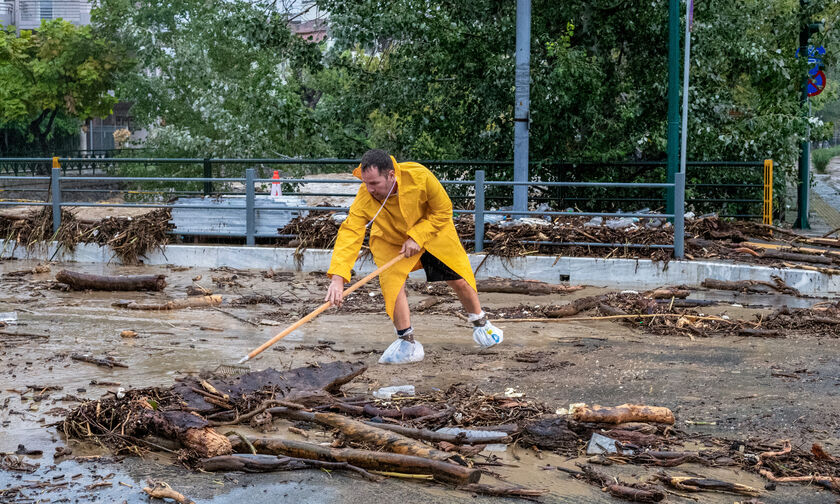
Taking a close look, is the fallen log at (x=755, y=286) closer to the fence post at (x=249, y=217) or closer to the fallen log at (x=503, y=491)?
the fence post at (x=249, y=217)

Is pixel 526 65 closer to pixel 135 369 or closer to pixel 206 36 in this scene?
pixel 135 369

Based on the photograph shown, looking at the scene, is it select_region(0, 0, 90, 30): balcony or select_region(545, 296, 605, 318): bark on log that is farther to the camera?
select_region(0, 0, 90, 30): balcony

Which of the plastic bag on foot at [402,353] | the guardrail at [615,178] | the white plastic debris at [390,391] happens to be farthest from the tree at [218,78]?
the white plastic debris at [390,391]

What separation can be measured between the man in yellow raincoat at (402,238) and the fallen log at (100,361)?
1.79 meters

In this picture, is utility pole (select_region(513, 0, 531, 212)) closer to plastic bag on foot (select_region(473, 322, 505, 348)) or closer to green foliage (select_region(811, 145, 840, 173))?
plastic bag on foot (select_region(473, 322, 505, 348))

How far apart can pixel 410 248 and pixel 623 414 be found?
238 cm

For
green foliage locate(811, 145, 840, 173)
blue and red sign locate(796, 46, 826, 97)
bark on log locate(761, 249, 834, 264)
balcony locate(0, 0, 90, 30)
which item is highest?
balcony locate(0, 0, 90, 30)

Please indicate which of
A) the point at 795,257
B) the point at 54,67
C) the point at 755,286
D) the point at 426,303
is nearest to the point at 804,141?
the point at 795,257

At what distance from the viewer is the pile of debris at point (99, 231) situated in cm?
1384

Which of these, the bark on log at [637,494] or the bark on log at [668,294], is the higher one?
the bark on log at [668,294]

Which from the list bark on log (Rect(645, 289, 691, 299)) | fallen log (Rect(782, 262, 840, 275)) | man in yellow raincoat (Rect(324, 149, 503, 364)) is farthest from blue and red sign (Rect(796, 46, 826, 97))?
man in yellow raincoat (Rect(324, 149, 503, 364))

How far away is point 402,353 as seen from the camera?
754 centimetres

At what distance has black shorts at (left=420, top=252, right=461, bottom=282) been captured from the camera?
7.79 m

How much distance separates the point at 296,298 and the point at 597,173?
818cm
